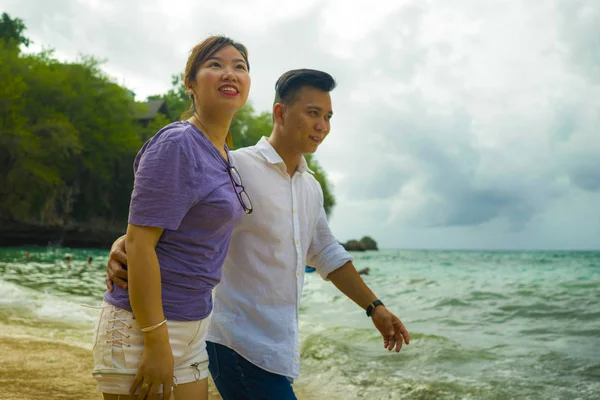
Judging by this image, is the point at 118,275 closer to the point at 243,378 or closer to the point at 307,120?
the point at 243,378

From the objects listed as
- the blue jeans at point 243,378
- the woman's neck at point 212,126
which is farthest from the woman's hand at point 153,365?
the woman's neck at point 212,126

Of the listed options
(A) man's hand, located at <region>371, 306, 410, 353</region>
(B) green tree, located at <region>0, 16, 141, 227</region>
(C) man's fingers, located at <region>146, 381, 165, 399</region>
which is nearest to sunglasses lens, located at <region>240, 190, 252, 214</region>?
(C) man's fingers, located at <region>146, 381, 165, 399</region>

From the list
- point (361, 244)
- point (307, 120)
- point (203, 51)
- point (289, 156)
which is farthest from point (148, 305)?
point (361, 244)

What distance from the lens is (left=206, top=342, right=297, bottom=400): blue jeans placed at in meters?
2.16

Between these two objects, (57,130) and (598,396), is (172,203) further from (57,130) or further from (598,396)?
(57,130)

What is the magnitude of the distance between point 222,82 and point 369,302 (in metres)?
1.29

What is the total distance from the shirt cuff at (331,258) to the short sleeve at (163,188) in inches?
42.7

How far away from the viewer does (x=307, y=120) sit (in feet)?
8.06

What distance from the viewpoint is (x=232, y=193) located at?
1825 mm

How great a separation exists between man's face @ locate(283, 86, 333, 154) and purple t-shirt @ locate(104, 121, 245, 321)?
27.5 inches

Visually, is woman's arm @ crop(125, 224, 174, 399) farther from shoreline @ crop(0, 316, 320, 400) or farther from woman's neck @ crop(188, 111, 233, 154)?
shoreline @ crop(0, 316, 320, 400)

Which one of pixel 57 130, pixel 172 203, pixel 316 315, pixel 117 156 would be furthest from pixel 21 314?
pixel 117 156

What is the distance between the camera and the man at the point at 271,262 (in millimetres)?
2172

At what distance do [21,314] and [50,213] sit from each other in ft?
96.9
